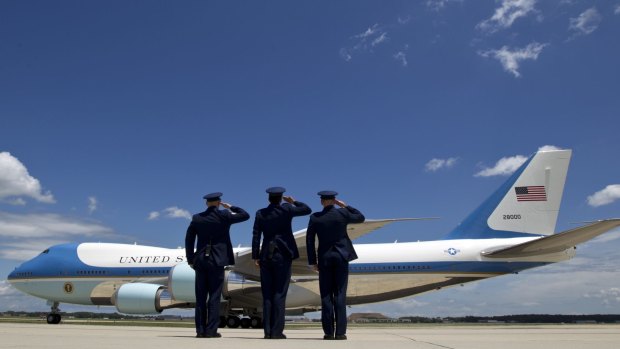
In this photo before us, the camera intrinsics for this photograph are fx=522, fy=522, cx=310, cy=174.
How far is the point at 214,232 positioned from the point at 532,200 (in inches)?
535

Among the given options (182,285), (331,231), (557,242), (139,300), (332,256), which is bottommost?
(139,300)

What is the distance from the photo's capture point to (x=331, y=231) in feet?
21.0

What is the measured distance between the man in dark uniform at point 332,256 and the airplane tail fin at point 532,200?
1240 centimetres

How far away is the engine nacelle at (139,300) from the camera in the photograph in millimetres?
16453

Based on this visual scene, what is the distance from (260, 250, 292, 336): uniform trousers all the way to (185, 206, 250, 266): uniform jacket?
0.56 metres

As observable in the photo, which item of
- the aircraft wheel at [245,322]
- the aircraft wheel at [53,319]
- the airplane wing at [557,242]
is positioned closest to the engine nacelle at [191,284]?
the aircraft wheel at [245,322]

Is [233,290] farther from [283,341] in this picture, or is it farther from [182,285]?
[283,341]

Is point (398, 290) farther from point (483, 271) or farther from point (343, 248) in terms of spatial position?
point (343, 248)

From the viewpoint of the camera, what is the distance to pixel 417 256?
1723 cm

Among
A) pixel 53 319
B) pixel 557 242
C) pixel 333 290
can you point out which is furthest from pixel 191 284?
pixel 557 242

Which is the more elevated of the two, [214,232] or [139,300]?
[214,232]

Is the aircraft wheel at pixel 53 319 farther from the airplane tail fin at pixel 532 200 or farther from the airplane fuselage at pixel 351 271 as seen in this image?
the airplane tail fin at pixel 532 200

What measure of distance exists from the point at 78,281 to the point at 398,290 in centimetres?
1215

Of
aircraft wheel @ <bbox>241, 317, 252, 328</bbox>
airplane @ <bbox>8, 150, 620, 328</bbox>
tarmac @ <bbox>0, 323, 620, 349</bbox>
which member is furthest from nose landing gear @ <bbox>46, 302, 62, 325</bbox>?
tarmac @ <bbox>0, 323, 620, 349</bbox>
